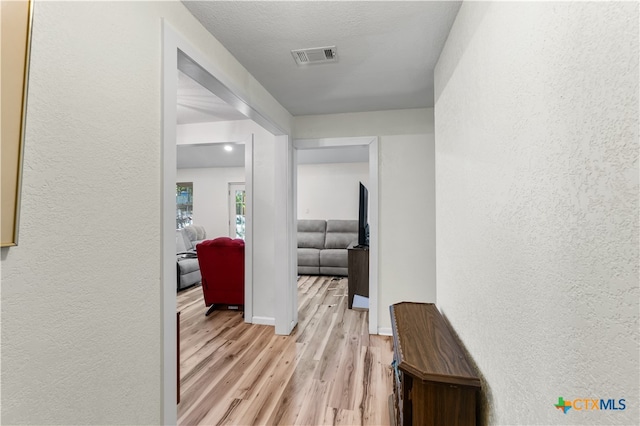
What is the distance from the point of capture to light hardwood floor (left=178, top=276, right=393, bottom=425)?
190cm

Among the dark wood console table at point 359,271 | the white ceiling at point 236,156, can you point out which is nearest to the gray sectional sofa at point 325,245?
the white ceiling at point 236,156

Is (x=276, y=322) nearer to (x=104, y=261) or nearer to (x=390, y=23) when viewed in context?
(x=104, y=261)

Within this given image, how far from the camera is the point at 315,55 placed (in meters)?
1.92

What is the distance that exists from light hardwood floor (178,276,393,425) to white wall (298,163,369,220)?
10.6 ft

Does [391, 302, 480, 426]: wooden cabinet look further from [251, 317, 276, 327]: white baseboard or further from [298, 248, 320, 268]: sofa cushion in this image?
[298, 248, 320, 268]: sofa cushion

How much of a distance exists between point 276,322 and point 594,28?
123 inches

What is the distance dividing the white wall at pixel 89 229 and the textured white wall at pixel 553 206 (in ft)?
4.34

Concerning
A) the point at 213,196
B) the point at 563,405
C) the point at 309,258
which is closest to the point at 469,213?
the point at 563,405

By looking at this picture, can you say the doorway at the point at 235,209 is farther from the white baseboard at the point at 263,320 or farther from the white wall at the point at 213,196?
the white baseboard at the point at 263,320

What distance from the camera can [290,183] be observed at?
320 centimetres

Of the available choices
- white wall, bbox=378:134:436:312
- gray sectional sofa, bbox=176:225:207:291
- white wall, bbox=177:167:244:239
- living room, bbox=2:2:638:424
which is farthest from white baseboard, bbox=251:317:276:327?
white wall, bbox=177:167:244:239

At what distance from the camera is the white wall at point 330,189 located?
660 cm

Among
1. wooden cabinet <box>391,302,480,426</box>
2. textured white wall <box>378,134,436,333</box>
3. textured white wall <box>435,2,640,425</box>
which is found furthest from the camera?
textured white wall <box>378,134,436,333</box>

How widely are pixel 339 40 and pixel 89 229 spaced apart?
1.58 m
